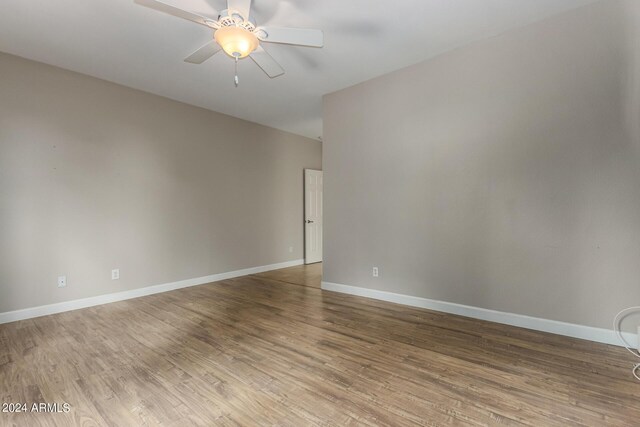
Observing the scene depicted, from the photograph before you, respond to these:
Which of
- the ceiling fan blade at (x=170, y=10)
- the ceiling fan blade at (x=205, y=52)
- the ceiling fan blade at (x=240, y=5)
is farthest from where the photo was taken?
the ceiling fan blade at (x=205, y=52)

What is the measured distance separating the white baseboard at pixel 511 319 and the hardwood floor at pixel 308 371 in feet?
0.32

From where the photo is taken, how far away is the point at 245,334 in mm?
2635

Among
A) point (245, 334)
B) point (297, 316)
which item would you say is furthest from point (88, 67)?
point (297, 316)

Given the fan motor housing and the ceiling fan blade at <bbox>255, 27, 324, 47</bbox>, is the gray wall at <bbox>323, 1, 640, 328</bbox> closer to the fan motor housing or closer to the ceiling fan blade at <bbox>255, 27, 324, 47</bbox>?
the ceiling fan blade at <bbox>255, 27, 324, 47</bbox>

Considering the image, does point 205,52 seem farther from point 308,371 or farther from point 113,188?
point 308,371

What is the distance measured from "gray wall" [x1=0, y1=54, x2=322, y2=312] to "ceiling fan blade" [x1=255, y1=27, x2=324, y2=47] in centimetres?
270

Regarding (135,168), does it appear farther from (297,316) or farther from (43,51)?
(297,316)

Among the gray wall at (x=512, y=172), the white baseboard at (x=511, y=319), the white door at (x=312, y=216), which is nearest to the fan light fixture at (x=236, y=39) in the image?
the gray wall at (x=512, y=172)

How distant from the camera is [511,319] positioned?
2.75m

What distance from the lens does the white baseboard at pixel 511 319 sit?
92.4 inches

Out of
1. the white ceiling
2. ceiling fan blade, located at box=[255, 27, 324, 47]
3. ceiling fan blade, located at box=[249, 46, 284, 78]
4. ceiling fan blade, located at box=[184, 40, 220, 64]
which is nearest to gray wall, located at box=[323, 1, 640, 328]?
the white ceiling

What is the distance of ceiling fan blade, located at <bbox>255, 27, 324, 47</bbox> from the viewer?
6.89ft

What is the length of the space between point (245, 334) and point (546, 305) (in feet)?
8.95

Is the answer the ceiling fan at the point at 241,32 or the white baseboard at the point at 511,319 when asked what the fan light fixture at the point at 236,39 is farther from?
the white baseboard at the point at 511,319
